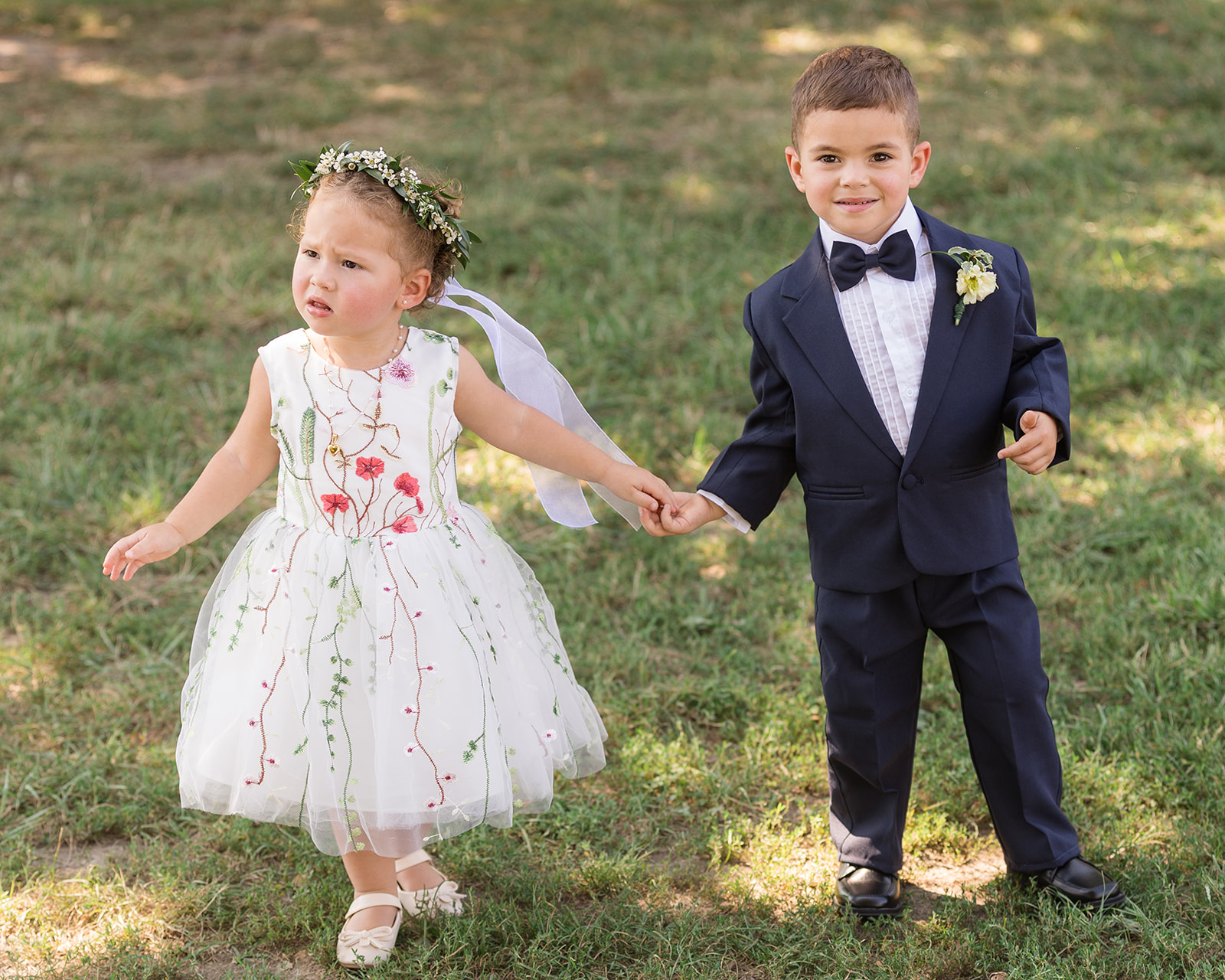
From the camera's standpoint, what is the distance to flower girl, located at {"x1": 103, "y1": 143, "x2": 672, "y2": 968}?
7.65 feet

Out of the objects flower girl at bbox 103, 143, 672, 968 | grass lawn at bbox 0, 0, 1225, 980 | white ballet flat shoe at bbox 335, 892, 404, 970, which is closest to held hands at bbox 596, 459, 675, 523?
flower girl at bbox 103, 143, 672, 968

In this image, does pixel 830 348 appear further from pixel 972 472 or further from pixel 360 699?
pixel 360 699

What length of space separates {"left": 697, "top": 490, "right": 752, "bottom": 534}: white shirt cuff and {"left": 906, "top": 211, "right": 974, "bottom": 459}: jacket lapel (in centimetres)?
39

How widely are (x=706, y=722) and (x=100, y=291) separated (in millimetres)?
3506

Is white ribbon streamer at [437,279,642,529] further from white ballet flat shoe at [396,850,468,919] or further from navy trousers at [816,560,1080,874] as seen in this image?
white ballet flat shoe at [396,850,468,919]

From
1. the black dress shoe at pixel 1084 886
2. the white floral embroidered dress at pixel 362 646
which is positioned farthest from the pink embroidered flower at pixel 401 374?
the black dress shoe at pixel 1084 886

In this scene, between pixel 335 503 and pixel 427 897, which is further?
pixel 427 897

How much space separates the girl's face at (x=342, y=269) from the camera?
2.28 m

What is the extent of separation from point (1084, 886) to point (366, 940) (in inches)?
58.4

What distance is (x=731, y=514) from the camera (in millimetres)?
2568

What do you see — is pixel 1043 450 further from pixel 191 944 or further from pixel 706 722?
pixel 191 944

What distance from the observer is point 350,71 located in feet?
27.0

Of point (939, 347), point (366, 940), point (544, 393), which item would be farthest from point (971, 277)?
point (366, 940)

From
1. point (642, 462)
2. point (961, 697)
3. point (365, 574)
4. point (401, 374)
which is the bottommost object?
point (961, 697)
